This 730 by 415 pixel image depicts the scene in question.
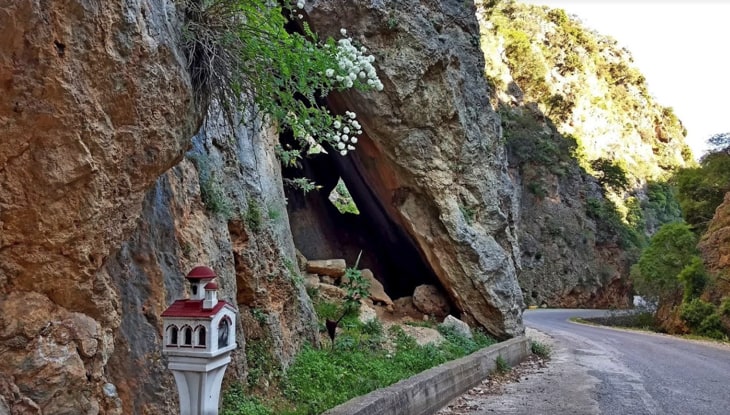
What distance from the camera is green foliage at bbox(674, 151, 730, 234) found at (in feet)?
74.1

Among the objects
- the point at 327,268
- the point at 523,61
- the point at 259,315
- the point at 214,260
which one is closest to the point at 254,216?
the point at 259,315

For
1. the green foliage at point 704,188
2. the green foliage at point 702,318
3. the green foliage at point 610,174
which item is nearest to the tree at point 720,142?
the green foliage at point 704,188

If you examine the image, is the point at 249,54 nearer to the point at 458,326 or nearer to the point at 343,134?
the point at 343,134

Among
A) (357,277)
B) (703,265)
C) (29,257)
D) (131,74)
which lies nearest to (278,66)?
(131,74)

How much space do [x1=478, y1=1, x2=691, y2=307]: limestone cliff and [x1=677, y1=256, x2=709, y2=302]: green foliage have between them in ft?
44.0

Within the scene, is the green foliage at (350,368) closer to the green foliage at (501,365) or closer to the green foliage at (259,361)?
the green foliage at (259,361)

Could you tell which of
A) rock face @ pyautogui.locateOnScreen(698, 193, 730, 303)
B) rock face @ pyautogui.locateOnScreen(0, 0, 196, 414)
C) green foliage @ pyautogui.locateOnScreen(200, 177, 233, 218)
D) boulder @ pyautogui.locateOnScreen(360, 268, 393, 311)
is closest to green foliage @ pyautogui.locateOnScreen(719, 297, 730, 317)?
rock face @ pyautogui.locateOnScreen(698, 193, 730, 303)

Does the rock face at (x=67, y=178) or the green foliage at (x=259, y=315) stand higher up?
the rock face at (x=67, y=178)

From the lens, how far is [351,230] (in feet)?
45.4

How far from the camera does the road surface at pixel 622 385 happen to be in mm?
6527

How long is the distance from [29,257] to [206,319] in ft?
3.31

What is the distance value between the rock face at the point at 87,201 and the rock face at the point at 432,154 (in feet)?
21.5

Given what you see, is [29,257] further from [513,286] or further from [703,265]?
[703,265]

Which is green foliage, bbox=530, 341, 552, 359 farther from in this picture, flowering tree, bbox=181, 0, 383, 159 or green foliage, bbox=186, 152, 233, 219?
flowering tree, bbox=181, 0, 383, 159
